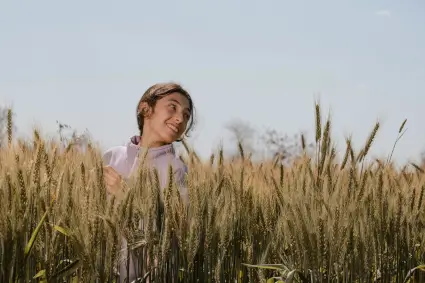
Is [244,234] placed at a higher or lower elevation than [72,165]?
lower

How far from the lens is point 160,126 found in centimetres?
288

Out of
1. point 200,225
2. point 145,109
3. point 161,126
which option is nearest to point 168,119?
point 161,126

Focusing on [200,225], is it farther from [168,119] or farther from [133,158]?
[133,158]

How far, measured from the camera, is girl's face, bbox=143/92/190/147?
2.86 m

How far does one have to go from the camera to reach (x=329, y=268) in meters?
1.94

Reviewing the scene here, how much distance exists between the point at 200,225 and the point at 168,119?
102cm

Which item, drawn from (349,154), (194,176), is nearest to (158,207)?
(194,176)

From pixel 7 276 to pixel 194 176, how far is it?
0.58 metres

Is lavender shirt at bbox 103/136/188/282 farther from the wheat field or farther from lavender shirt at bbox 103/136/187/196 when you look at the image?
the wheat field

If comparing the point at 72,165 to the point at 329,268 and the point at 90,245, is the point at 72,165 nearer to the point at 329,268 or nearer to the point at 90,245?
the point at 90,245

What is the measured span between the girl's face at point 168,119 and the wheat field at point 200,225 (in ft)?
1.87

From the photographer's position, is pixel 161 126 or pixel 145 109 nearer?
pixel 161 126

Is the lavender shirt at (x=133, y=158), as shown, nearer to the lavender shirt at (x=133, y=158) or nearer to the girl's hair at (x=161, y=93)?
the lavender shirt at (x=133, y=158)

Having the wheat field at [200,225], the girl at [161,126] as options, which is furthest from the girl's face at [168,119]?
the wheat field at [200,225]
